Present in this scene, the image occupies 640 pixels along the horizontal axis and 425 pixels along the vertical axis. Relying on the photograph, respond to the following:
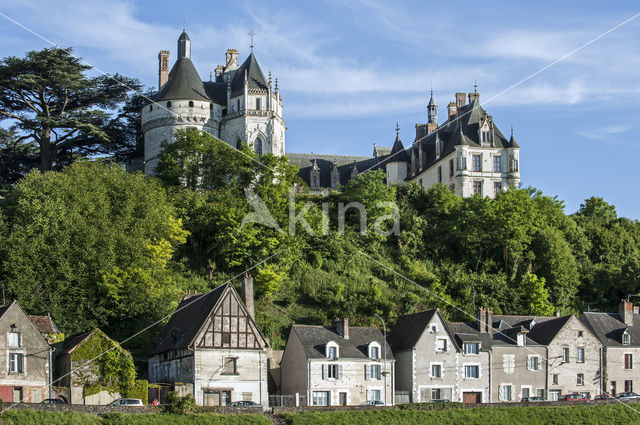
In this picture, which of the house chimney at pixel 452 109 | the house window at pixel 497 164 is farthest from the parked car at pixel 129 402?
the house chimney at pixel 452 109

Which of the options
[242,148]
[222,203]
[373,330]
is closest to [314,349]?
[373,330]

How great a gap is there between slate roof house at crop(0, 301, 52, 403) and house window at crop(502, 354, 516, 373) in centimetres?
2554

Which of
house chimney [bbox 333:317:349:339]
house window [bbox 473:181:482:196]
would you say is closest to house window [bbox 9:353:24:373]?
house chimney [bbox 333:317:349:339]

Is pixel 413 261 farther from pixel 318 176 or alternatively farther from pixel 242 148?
pixel 318 176

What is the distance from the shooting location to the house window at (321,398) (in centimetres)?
5250

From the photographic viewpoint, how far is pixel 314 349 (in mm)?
53344

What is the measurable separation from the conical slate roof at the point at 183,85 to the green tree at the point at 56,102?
15.0 ft

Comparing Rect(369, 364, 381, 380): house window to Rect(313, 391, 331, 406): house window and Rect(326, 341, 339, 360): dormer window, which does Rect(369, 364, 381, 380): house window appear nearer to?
Rect(326, 341, 339, 360): dormer window

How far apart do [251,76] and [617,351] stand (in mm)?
38851

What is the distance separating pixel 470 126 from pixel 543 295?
930 inches

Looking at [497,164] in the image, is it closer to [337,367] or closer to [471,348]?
[471,348]

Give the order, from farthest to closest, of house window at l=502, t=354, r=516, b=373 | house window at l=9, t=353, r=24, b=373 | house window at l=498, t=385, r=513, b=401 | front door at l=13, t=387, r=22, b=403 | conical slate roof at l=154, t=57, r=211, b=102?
conical slate roof at l=154, t=57, r=211, b=102 → house window at l=502, t=354, r=516, b=373 → house window at l=498, t=385, r=513, b=401 → house window at l=9, t=353, r=24, b=373 → front door at l=13, t=387, r=22, b=403

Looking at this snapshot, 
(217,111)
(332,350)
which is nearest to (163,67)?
(217,111)

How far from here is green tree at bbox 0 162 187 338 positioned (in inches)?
2205
